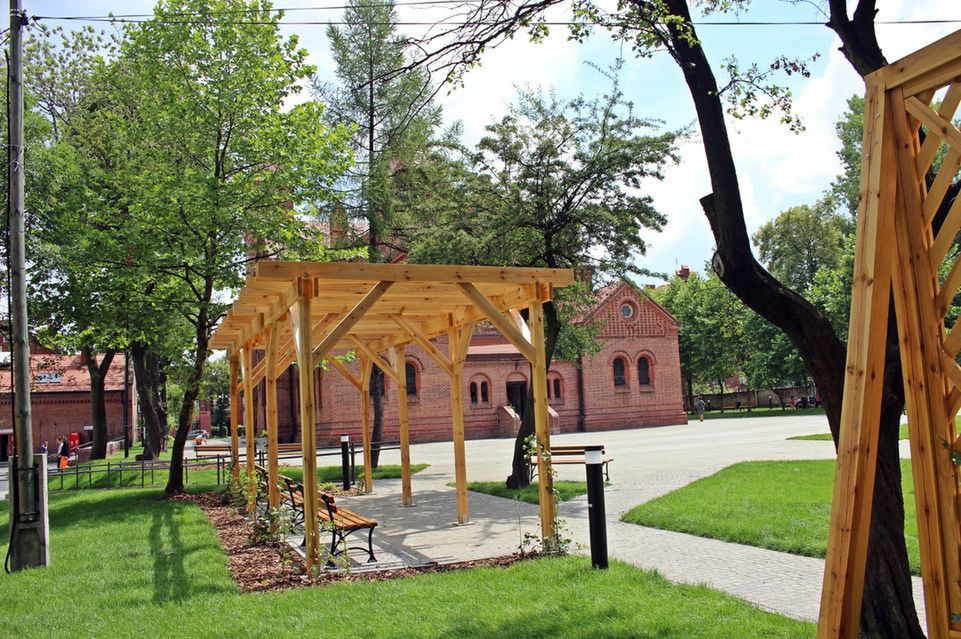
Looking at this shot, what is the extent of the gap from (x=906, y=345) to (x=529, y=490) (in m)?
12.2

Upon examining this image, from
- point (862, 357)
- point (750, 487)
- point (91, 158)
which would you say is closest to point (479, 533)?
point (750, 487)

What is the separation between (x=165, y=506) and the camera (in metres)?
15.0

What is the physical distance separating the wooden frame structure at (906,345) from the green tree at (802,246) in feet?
171

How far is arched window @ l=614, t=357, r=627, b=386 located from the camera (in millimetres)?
45691

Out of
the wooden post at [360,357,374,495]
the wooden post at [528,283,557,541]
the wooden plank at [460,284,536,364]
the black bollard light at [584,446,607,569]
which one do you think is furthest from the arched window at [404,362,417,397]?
the black bollard light at [584,446,607,569]

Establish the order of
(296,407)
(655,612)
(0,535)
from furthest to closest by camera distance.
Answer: (296,407) → (0,535) → (655,612)

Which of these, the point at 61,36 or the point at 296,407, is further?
the point at 296,407

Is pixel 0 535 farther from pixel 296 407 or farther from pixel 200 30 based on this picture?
pixel 296 407

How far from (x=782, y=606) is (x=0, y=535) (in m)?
11.6

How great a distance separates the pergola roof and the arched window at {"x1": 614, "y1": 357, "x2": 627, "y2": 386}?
3340cm

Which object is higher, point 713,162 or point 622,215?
point 622,215

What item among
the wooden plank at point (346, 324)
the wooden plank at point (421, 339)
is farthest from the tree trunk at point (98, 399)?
the wooden plank at point (346, 324)

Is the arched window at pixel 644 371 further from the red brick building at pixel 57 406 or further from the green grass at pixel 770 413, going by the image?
the red brick building at pixel 57 406

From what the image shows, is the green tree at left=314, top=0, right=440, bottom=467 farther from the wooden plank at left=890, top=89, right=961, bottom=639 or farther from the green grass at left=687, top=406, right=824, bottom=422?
the green grass at left=687, top=406, right=824, bottom=422
